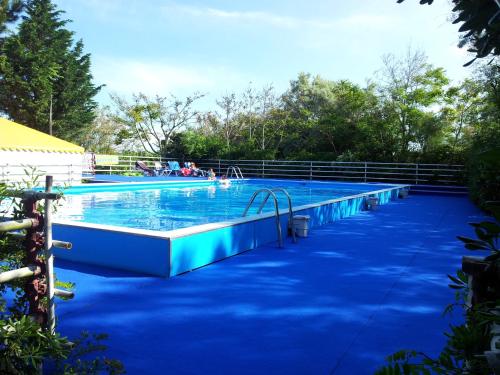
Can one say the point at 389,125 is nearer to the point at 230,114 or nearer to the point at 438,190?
the point at 438,190

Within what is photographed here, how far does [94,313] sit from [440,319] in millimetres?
2663

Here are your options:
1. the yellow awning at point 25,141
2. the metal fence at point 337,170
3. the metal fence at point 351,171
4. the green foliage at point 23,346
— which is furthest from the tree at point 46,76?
the green foliage at point 23,346

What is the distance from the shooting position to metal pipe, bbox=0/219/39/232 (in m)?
1.85

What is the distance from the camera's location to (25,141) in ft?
48.3

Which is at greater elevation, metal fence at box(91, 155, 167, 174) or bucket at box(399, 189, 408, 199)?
metal fence at box(91, 155, 167, 174)

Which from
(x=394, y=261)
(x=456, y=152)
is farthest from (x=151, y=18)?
(x=394, y=261)

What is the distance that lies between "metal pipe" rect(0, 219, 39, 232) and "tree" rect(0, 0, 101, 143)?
23765 millimetres

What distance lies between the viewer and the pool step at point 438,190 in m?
15.0

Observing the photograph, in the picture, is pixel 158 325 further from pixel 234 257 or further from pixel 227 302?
pixel 234 257

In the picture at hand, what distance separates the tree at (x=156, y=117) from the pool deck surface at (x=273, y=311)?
21588 mm

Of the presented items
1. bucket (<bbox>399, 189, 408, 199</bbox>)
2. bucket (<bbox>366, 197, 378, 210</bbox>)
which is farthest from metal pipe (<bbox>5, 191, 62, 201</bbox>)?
bucket (<bbox>399, 189, 408, 199</bbox>)

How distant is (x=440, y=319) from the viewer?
3145 millimetres

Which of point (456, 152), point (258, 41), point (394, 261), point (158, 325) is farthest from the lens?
point (258, 41)

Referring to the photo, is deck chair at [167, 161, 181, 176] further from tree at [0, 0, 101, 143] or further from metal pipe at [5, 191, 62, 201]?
metal pipe at [5, 191, 62, 201]
